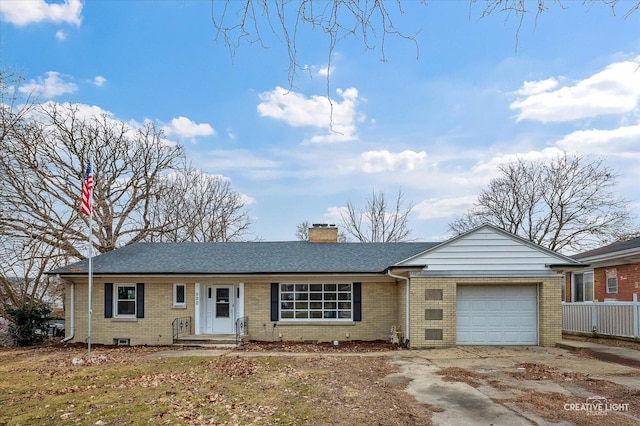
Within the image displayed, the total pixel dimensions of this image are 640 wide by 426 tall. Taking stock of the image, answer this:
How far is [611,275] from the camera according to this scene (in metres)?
18.6

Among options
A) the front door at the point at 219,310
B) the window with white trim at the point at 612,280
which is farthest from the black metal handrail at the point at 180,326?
the window with white trim at the point at 612,280

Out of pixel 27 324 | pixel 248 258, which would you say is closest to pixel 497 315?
pixel 248 258

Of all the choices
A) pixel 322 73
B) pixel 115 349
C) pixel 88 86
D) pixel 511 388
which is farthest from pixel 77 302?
pixel 322 73

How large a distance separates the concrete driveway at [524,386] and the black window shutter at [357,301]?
362 cm

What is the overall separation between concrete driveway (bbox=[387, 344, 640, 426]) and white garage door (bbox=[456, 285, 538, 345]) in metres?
1.39

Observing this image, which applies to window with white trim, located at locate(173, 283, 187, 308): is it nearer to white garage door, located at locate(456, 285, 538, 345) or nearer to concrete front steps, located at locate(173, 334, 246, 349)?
concrete front steps, located at locate(173, 334, 246, 349)

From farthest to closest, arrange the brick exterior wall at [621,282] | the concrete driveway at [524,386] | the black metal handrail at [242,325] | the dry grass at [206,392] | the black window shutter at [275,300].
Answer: the black window shutter at [275,300] → the black metal handrail at [242,325] → the brick exterior wall at [621,282] → the dry grass at [206,392] → the concrete driveway at [524,386]

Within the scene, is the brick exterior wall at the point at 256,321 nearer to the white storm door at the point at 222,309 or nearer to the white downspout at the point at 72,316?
the white downspout at the point at 72,316

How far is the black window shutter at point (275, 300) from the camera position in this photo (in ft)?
58.5

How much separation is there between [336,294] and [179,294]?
20.3 feet

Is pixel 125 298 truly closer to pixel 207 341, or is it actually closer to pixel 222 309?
pixel 222 309

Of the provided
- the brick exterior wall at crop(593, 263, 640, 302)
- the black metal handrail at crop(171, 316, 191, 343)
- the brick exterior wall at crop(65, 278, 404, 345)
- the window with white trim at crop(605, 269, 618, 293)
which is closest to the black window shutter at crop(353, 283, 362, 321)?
the brick exterior wall at crop(65, 278, 404, 345)

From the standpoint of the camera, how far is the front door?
1844 centimetres

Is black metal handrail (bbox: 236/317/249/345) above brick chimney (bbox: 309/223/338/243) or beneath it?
beneath
